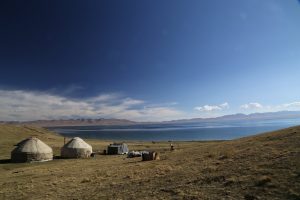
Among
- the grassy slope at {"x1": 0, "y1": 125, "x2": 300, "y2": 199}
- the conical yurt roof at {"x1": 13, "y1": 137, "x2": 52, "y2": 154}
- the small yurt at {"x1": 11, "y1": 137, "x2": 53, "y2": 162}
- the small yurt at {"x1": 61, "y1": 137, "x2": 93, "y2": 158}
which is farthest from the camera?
the small yurt at {"x1": 61, "y1": 137, "x2": 93, "y2": 158}

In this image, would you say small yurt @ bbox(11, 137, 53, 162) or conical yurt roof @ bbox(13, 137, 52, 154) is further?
conical yurt roof @ bbox(13, 137, 52, 154)

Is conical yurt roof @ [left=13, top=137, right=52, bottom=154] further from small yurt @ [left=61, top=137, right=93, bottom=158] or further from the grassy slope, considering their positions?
the grassy slope

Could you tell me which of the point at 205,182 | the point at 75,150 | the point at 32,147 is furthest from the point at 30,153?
the point at 205,182

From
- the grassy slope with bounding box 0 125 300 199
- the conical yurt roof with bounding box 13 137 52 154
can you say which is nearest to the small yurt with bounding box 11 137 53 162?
the conical yurt roof with bounding box 13 137 52 154

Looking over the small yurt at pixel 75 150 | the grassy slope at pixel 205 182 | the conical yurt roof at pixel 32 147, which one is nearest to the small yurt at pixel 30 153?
the conical yurt roof at pixel 32 147

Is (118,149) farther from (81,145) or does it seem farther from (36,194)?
(36,194)

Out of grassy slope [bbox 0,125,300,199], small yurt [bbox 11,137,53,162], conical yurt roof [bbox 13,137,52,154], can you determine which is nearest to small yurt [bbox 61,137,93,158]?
conical yurt roof [bbox 13,137,52,154]

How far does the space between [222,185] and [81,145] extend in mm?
39984

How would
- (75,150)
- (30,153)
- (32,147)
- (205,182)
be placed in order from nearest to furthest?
(205,182)
(30,153)
(32,147)
(75,150)

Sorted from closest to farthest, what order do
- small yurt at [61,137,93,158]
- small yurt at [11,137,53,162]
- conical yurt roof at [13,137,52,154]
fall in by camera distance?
small yurt at [11,137,53,162]
conical yurt roof at [13,137,52,154]
small yurt at [61,137,93,158]

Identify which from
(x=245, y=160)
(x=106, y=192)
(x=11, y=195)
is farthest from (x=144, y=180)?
(x=11, y=195)

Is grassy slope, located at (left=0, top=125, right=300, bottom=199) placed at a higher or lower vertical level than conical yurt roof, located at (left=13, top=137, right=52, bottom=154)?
lower

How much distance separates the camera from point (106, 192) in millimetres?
19156

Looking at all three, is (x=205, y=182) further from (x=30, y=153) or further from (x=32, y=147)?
(x=32, y=147)
